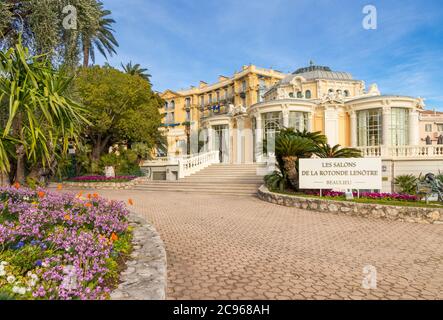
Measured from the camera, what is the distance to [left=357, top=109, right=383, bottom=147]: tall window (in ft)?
70.1

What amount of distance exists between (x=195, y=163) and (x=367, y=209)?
1527cm

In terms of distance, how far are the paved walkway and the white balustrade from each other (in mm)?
11858

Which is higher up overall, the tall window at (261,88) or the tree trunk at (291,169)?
the tall window at (261,88)

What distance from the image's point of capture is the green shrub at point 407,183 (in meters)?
14.1

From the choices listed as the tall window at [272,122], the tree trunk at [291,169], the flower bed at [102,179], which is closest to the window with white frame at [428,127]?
the tall window at [272,122]

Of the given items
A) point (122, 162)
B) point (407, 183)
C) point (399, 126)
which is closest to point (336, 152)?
point (407, 183)

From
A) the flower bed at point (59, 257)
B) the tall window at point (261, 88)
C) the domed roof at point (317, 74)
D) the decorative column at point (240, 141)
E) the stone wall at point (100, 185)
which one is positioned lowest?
the stone wall at point (100, 185)

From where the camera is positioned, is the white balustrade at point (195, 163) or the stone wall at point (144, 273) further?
the white balustrade at point (195, 163)

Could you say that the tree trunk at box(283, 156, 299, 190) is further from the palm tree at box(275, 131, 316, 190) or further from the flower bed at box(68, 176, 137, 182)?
the flower bed at box(68, 176, 137, 182)

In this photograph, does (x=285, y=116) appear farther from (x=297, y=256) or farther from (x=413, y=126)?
(x=297, y=256)

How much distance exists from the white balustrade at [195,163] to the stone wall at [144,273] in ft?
50.7

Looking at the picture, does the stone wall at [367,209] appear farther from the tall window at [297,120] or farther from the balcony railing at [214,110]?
the balcony railing at [214,110]

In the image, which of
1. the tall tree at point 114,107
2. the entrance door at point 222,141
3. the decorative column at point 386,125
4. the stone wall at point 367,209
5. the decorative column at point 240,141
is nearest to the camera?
the stone wall at point 367,209

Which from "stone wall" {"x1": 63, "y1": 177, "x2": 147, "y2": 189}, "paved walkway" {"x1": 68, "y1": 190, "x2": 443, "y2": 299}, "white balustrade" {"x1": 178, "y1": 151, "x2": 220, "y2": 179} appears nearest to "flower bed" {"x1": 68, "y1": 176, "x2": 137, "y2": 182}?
"stone wall" {"x1": 63, "y1": 177, "x2": 147, "y2": 189}
